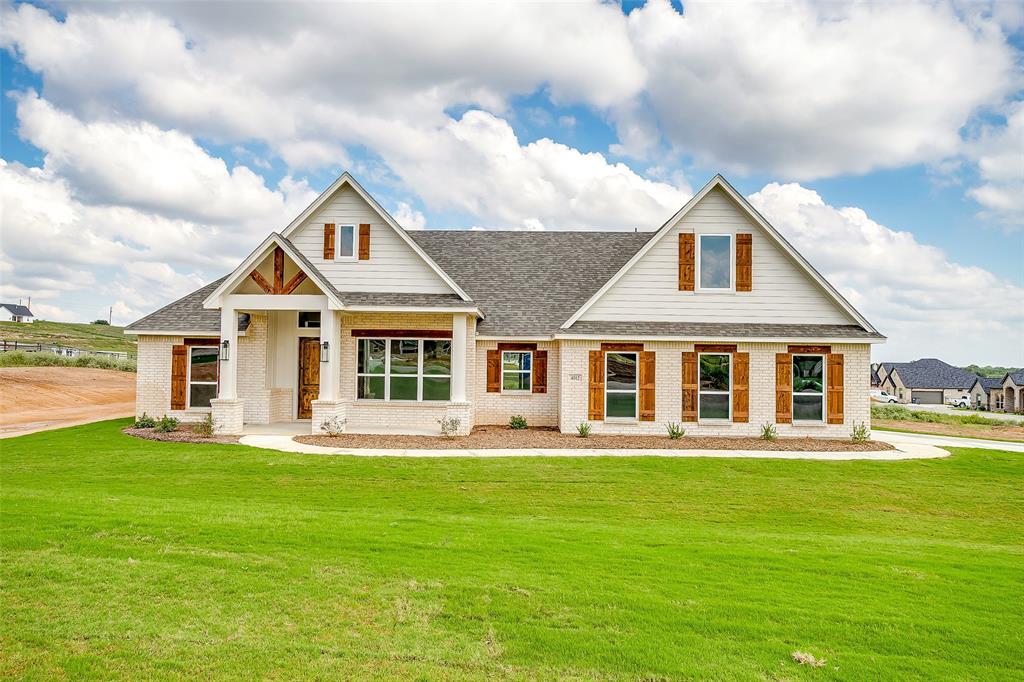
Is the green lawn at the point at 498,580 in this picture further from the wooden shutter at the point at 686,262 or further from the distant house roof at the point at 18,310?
the distant house roof at the point at 18,310

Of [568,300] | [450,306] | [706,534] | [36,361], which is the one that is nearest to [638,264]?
[568,300]

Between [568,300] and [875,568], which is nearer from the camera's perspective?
[875,568]

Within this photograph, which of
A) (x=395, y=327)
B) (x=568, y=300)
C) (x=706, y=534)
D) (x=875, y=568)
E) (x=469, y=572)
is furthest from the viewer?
(x=568, y=300)

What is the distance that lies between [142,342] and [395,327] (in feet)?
26.8

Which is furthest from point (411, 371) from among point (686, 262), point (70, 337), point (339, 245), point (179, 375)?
point (70, 337)

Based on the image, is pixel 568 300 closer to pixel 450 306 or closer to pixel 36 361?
pixel 450 306

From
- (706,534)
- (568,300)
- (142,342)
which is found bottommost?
(706,534)

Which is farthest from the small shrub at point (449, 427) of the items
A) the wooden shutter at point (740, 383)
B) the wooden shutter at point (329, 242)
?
the wooden shutter at point (740, 383)

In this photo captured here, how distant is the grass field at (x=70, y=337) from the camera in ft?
185

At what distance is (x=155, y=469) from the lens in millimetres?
12523

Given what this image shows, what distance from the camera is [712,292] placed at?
1888 cm

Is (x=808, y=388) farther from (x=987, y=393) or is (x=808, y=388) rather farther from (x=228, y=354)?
(x=987, y=393)

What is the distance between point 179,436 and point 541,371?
10.6 metres

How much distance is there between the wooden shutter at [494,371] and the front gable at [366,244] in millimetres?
2484
